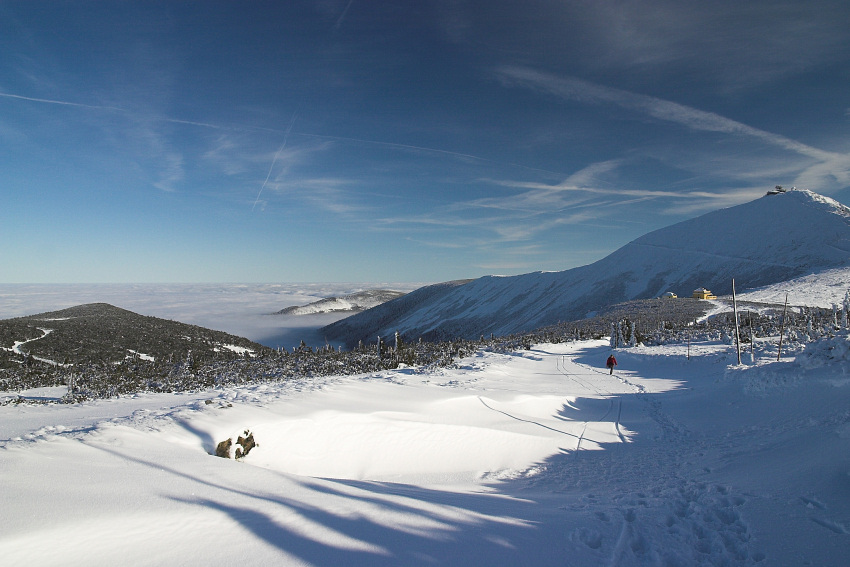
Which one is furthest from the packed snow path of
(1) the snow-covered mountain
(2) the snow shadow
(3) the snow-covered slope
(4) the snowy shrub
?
(1) the snow-covered mountain

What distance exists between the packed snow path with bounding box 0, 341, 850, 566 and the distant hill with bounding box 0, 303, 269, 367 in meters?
35.6

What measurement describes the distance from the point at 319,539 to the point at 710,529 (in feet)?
15.6

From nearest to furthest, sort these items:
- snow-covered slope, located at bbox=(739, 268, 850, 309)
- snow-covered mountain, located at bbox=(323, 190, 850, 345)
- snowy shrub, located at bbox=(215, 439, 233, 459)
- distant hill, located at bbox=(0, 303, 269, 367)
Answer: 1. snowy shrub, located at bbox=(215, 439, 233, 459)
2. distant hill, located at bbox=(0, 303, 269, 367)
3. snow-covered slope, located at bbox=(739, 268, 850, 309)
4. snow-covered mountain, located at bbox=(323, 190, 850, 345)

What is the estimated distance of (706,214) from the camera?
115375mm

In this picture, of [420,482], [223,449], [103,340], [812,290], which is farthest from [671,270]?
[223,449]

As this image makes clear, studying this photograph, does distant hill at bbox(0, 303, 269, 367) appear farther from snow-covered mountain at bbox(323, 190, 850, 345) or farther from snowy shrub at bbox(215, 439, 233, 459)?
snow-covered mountain at bbox(323, 190, 850, 345)

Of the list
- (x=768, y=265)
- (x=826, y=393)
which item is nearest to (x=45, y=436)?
(x=826, y=393)

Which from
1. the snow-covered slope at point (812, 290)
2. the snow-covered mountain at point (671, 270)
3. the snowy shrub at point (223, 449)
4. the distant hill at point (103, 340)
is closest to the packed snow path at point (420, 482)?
the snowy shrub at point (223, 449)

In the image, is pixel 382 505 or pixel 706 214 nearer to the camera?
pixel 382 505

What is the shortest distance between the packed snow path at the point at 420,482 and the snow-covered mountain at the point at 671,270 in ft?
240

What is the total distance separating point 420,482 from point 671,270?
102521 mm

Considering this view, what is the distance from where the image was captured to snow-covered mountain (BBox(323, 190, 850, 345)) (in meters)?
80.8

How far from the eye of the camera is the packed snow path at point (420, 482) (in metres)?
4.03

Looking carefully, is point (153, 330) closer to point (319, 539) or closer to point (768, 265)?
point (319, 539)
